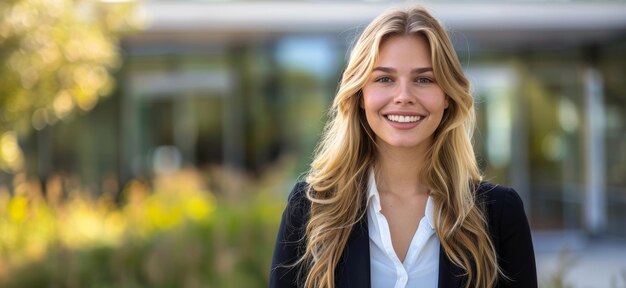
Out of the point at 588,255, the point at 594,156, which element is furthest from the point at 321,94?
the point at 588,255

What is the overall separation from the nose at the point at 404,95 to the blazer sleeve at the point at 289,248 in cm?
48

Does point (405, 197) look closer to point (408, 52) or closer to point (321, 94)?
point (408, 52)

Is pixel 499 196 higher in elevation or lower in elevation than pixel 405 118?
lower

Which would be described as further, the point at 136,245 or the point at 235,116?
the point at 235,116

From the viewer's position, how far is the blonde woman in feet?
8.41

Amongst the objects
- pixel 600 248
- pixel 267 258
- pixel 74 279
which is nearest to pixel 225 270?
pixel 267 258

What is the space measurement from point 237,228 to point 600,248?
9315 mm

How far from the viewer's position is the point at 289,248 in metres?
2.70

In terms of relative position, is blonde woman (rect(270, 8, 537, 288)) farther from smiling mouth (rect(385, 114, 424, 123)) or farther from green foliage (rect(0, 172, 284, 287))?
green foliage (rect(0, 172, 284, 287))

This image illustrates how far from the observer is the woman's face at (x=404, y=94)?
2.56m

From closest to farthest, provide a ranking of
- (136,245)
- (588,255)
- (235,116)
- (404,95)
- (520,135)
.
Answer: (404,95), (136,245), (588,255), (520,135), (235,116)

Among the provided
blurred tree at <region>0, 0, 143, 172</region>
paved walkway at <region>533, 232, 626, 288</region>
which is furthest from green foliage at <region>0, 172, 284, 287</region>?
paved walkway at <region>533, 232, 626, 288</region>

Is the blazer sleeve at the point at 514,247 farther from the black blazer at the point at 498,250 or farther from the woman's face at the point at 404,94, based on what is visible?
the woman's face at the point at 404,94

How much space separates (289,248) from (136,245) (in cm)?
533
